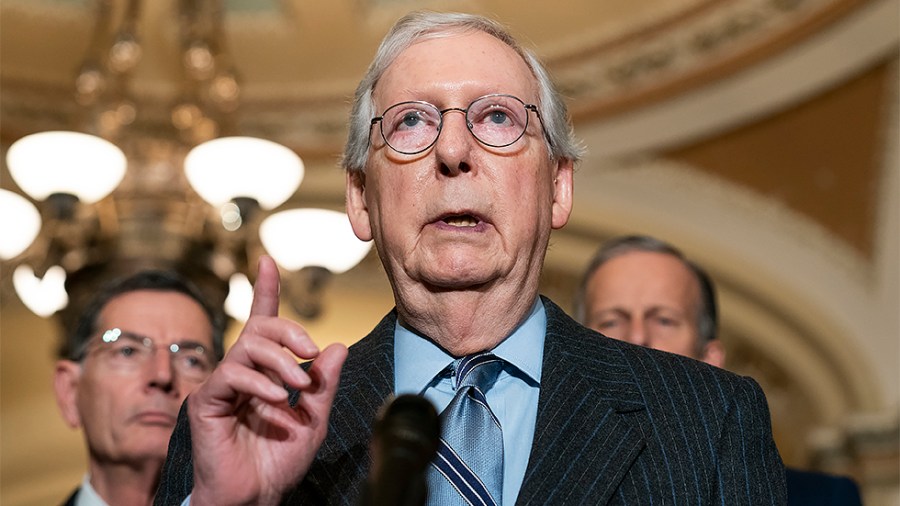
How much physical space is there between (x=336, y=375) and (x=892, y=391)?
6645mm

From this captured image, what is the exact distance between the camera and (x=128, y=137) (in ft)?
22.5

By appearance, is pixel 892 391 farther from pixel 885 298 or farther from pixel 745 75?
pixel 745 75

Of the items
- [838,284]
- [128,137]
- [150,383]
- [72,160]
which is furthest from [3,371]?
[150,383]

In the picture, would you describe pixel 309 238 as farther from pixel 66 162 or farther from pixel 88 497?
pixel 88 497

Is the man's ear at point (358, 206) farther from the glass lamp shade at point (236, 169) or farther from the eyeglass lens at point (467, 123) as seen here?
the glass lamp shade at point (236, 169)

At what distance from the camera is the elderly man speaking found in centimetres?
182

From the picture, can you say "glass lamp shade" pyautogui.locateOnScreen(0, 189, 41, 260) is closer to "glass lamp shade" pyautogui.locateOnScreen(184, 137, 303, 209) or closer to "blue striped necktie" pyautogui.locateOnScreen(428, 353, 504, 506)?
"glass lamp shade" pyautogui.locateOnScreen(184, 137, 303, 209)

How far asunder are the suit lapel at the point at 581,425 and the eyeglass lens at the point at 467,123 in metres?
0.30

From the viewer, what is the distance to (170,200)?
660 cm

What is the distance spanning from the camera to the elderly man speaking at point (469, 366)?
5.98 feet

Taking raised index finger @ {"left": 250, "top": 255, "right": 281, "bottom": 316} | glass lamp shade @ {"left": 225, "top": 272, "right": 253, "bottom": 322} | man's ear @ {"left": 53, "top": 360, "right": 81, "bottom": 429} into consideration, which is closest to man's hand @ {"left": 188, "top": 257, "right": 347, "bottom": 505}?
raised index finger @ {"left": 250, "top": 255, "right": 281, "bottom": 316}

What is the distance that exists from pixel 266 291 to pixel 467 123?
1.57 feet

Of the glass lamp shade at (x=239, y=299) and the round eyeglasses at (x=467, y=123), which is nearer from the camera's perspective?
the round eyeglasses at (x=467, y=123)

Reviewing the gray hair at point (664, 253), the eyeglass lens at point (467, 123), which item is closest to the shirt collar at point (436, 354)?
the eyeglass lens at point (467, 123)
